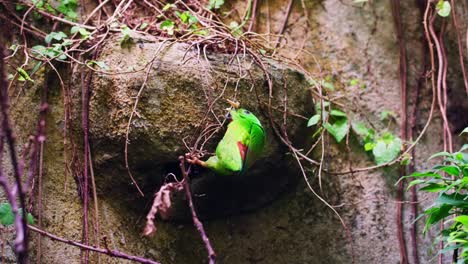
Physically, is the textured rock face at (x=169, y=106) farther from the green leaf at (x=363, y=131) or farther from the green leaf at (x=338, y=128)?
the green leaf at (x=363, y=131)

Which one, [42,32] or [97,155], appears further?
[42,32]

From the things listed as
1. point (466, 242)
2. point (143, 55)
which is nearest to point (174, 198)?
point (143, 55)

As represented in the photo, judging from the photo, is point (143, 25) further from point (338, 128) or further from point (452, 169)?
point (452, 169)

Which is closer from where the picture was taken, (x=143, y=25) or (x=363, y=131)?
(x=143, y=25)

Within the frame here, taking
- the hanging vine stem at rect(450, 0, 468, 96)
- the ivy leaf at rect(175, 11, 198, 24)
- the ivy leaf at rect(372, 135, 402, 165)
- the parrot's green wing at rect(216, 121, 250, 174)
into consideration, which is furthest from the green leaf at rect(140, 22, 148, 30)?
the hanging vine stem at rect(450, 0, 468, 96)

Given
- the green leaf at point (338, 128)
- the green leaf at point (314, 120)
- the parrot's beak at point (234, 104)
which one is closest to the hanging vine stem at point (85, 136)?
the parrot's beak at point (234, 104)

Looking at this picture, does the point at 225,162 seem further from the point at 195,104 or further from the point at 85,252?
the point at 85,252

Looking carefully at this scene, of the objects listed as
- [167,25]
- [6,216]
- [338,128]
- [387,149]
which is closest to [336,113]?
[338,128]
